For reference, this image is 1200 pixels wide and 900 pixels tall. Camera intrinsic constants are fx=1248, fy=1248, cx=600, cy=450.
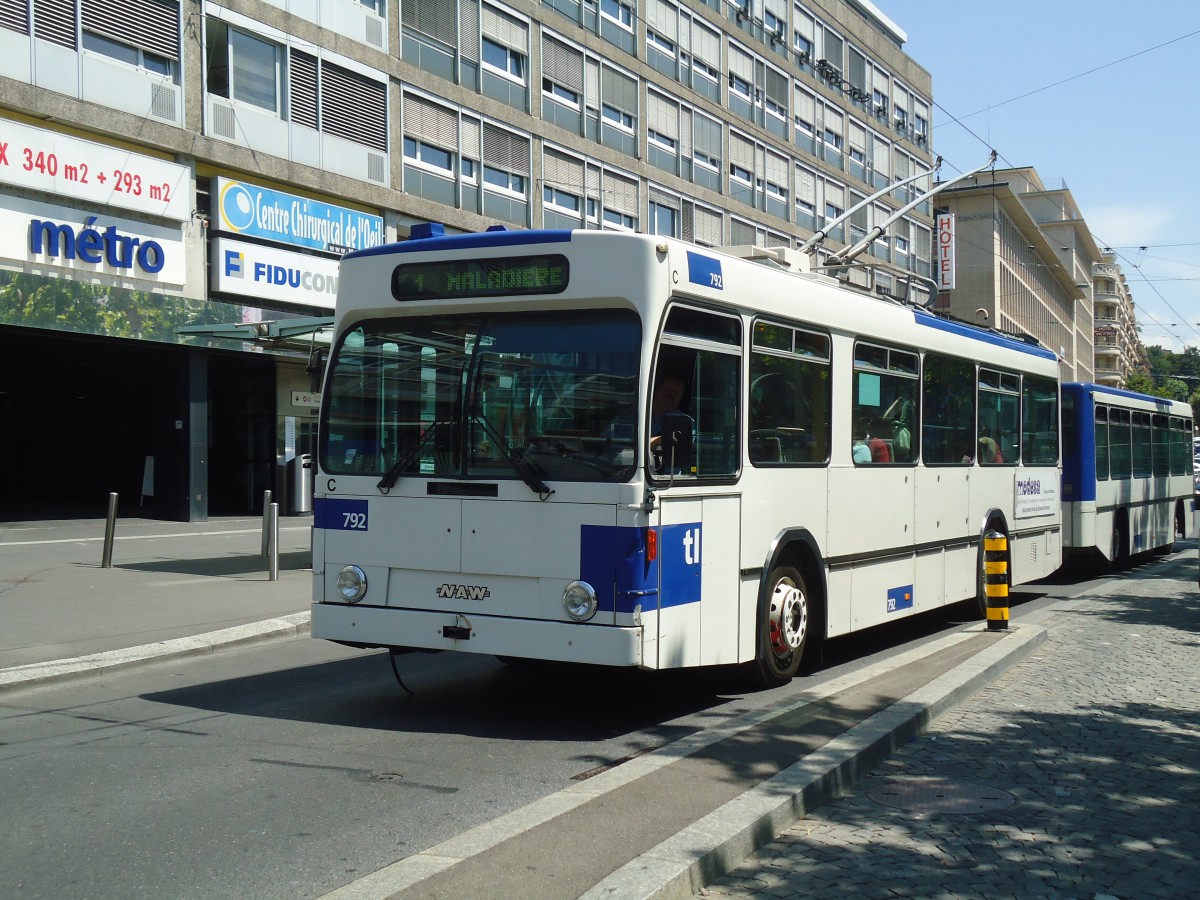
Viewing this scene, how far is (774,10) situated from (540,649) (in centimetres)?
4370

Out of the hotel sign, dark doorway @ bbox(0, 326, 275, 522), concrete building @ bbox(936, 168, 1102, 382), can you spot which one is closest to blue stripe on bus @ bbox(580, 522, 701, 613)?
dark doorway @ bbox(0, 326, 275, 522)

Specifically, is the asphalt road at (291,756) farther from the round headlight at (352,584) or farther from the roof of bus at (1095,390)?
the roof of bus at (1095,390)

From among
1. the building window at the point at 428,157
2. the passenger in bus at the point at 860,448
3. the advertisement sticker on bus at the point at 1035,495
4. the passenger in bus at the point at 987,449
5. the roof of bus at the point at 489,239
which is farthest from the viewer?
the building window at the point at 428,157

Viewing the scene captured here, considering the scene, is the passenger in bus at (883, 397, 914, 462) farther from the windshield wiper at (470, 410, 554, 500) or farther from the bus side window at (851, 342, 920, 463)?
the windshield wiper at (470, 410, 554, 500)

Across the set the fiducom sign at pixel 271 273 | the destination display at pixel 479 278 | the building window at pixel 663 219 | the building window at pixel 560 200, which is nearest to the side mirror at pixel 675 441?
the destination display at pixel 479 278

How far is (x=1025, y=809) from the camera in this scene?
575cm

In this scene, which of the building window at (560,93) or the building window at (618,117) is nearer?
the building window at (560,93)

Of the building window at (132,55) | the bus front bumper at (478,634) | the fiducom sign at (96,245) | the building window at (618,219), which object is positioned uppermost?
the building window at (132,55)

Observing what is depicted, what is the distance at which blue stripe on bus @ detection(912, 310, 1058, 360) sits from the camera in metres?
11.2

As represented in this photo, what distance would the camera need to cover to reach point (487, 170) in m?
31.5

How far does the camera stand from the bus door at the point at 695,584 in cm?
704

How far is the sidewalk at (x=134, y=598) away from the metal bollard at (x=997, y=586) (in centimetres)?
643

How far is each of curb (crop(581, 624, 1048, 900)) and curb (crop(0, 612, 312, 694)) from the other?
231 inches

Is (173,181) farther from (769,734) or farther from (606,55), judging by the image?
(769,734)
